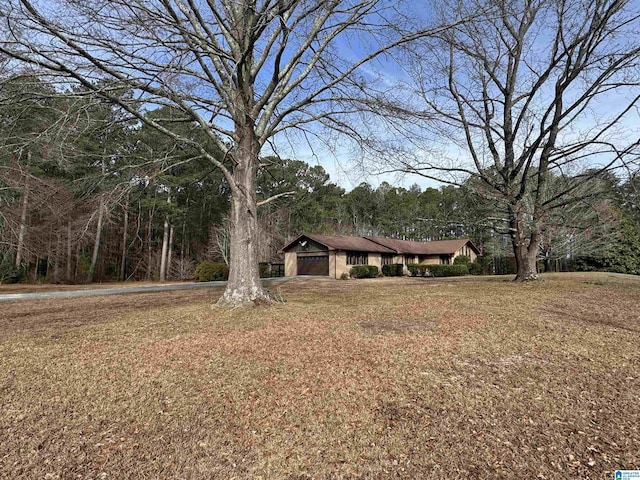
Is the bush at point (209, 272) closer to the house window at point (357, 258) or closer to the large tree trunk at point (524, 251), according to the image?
the house window at point (357, 258)

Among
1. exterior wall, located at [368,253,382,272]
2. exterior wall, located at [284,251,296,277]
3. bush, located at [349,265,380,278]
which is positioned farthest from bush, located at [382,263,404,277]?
exterior wall, located at [284,251,296,277]

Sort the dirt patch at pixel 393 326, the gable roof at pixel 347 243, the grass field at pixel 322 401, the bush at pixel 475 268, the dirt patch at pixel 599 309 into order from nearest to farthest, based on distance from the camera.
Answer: the grass field at pixel 322 401
the dirt patch at pixel 393 326
the dirt patch at pixel 599 309
the gable roof at pixel 347 243
the bush at pixel 475 268

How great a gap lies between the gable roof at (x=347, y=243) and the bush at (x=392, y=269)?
1.36 m

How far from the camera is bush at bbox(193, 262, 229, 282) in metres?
24.4

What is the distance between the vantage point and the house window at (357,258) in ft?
97.4

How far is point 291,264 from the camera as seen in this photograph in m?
31.0

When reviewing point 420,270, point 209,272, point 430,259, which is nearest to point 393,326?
point 209,272

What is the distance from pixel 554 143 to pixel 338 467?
15378 mm

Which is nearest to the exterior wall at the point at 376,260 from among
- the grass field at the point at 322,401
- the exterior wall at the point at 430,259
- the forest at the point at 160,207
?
the forest at the point at 160,207

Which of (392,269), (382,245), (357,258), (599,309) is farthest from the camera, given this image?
(382,245)

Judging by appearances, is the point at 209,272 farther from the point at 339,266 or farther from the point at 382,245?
the point at 382,245

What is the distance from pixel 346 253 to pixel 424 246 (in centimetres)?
1280

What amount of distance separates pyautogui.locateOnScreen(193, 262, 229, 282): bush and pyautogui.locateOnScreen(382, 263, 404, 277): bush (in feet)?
46.5

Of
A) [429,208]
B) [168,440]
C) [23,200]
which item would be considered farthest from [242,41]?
[429,208]
